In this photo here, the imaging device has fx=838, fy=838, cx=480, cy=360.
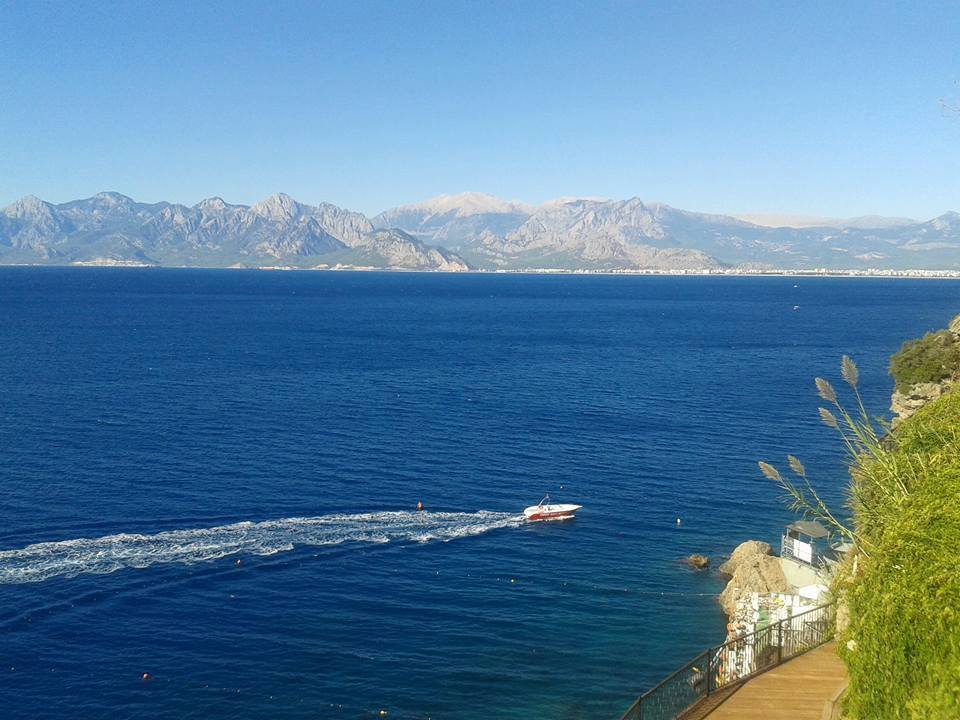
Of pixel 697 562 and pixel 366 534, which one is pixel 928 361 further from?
pixel 366 534

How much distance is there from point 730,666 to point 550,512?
24467mm

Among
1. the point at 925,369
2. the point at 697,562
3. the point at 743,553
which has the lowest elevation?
the point at 697,562

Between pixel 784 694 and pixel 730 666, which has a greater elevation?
pixel 784 694

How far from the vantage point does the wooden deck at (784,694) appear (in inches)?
871

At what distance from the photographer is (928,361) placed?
62.5 meters

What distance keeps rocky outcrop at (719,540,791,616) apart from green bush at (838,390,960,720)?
25833 millimetres

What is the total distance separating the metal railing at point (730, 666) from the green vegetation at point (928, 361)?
3247 centimetres

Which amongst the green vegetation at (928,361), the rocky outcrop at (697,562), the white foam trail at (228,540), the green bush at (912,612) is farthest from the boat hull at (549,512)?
the green bush at (912,612)

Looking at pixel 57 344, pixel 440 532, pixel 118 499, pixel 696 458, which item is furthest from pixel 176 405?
pixel 57 344

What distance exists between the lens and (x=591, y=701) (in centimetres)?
3672

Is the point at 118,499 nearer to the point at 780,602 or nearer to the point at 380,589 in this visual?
the point at 380,589

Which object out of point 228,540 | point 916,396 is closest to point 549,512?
point 228,540

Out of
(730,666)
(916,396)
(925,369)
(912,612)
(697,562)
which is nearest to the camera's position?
(912,612)

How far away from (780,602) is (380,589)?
21159 millimetres
